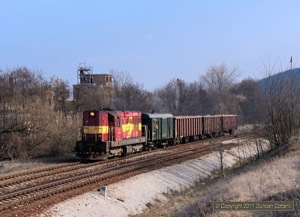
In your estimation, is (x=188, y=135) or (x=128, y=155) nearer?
(x=128, y=155)

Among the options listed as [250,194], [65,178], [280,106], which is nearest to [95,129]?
[65,178]

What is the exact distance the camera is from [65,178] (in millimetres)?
17078

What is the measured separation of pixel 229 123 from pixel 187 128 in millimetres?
15668

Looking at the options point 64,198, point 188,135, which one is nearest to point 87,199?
point 64,198

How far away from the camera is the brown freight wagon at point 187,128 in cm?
3684

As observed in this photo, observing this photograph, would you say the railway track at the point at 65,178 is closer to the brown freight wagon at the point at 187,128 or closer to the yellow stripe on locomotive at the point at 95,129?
the yellow stripe on locomotive at the point at 95,129

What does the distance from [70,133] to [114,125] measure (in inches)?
275

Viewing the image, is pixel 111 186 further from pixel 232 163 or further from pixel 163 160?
pixel 232 163

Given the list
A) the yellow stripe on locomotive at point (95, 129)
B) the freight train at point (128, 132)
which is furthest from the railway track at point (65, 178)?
the yellow stripe on locomotive at point (95, 129)

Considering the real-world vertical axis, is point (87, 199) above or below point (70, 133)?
below

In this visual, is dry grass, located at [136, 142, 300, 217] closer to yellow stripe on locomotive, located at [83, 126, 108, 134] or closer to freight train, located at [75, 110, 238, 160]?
freight train, located at [75, 110, 238, 160]

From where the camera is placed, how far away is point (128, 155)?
27.4 m

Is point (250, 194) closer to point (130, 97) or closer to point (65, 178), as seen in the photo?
point (65, 178)

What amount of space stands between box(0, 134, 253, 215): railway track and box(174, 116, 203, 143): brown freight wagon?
12329 mm
